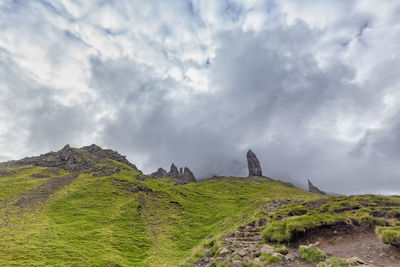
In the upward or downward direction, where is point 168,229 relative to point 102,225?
downward

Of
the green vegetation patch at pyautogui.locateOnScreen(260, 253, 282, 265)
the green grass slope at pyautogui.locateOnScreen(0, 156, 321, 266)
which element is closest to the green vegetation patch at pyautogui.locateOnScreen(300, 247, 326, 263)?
the green vegetation patch at pyautogui.locateOnScreen(260, 253, 282, 265)

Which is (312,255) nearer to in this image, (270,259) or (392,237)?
(270,259)

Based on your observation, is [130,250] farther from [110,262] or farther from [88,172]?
[88,172]

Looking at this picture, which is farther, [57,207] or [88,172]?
[88,172]

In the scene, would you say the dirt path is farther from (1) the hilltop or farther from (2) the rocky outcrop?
(2) the rocky outcrop

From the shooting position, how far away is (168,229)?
2783 inches

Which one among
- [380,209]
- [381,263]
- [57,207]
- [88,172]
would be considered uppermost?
[88,172]

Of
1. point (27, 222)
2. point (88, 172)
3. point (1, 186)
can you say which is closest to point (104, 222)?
point (27, 222)

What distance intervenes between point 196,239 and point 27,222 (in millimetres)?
49938

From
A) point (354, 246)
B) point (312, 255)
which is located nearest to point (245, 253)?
point (312, 255)

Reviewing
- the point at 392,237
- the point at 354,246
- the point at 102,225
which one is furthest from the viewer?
the point at 102,225

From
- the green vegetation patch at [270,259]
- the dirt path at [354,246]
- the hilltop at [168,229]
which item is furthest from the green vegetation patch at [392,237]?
the green vegetation patch at [270,259]

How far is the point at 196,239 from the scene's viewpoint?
61.8 meters

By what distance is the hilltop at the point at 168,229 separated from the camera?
65.6 feet
